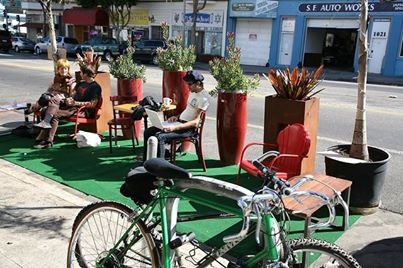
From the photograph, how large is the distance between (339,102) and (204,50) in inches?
791

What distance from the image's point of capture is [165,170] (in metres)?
2.57

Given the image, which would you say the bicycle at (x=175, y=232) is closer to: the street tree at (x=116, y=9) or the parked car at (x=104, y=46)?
the parked car at (x=104, y=46)

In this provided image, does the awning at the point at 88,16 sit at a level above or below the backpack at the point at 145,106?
above

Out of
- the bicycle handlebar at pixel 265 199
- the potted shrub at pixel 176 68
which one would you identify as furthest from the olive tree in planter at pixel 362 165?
the potted shrub at pixel 176 68

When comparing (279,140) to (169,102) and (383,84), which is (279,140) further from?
(383,84)

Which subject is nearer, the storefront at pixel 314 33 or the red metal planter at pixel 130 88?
the red metal planter at pixel 130 88

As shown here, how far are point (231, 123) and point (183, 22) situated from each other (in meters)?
27.3

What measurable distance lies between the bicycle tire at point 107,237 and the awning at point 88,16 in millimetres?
36682

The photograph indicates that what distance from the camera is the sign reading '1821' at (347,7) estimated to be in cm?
2333

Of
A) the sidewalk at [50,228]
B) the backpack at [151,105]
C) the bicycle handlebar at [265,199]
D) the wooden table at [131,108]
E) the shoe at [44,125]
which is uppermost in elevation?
the bicycle handlebar at [265,199]

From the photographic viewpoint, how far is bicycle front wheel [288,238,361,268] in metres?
2.34

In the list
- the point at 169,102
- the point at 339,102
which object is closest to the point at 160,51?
the point at 169,102

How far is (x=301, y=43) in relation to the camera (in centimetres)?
2728

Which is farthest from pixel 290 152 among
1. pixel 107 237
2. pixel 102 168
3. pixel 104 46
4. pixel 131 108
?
pixel 104 46
